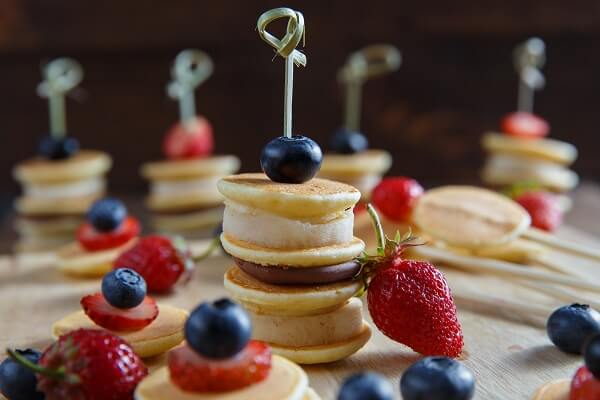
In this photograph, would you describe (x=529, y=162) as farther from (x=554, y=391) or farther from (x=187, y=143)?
(x=554, y=391)

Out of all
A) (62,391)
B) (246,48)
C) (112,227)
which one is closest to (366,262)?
(62,391)

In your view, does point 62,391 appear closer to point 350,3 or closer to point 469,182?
point 350,3

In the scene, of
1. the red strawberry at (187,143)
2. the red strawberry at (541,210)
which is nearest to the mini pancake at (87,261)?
the red strawberry at (187,143)

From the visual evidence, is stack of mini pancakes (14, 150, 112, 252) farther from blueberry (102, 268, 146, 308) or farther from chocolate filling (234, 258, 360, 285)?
chocolate filling (234, 258, 360, 285)

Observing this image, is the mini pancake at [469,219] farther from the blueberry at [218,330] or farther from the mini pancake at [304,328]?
the blueberry at [218,330]

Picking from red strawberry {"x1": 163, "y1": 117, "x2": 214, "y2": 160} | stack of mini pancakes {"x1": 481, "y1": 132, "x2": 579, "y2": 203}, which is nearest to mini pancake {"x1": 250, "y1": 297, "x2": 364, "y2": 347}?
red strawberry {"x1": 163, "y1": 117, "x2": 214, "y2": 160}

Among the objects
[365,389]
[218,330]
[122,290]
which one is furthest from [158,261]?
[365,389]
